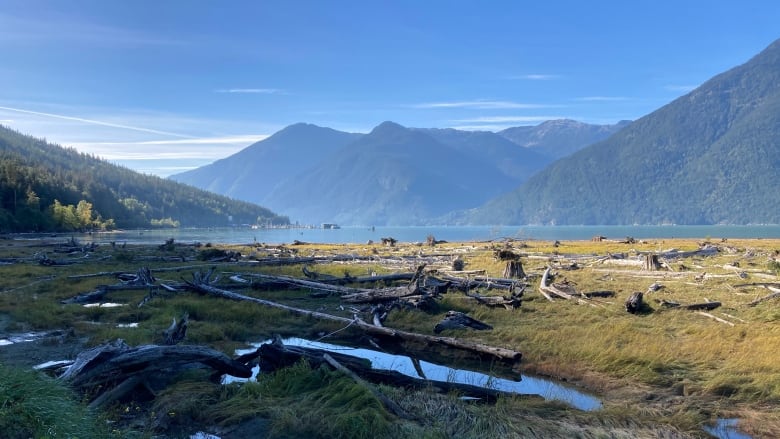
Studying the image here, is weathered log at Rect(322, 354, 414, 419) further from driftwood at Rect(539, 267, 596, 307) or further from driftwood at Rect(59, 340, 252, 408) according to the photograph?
driftwood at Rect(539, 267, 596, 307)

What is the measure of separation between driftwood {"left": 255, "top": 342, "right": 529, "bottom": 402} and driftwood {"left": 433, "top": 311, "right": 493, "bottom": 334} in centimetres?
512

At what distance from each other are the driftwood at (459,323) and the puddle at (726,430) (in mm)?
7767

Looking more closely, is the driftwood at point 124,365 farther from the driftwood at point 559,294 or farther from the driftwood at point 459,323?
the driftwood at point 559,294

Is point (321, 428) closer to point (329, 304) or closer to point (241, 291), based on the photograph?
point (329, 304)

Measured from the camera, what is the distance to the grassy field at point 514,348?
8.84 metres

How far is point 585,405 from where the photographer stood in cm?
1066

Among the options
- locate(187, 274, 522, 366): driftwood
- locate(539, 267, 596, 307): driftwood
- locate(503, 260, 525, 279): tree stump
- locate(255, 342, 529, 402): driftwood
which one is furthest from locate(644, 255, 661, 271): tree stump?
locate(255, 342, 529, 402): driftwood

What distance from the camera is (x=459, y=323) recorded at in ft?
55.0

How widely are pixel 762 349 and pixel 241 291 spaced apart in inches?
761

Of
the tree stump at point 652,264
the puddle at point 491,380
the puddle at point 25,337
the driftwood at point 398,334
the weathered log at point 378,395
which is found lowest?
the puddle at point 25,337

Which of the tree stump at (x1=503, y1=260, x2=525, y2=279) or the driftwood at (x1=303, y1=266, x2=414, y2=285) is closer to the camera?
the driftwood at (x1=303, y1=266, x2=414, y2=285)

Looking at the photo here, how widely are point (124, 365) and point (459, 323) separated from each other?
9752 mm

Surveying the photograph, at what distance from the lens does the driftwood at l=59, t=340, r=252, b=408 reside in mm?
9617

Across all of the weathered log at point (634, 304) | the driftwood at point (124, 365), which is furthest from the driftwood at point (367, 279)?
the driftwood at point (124, 365)
